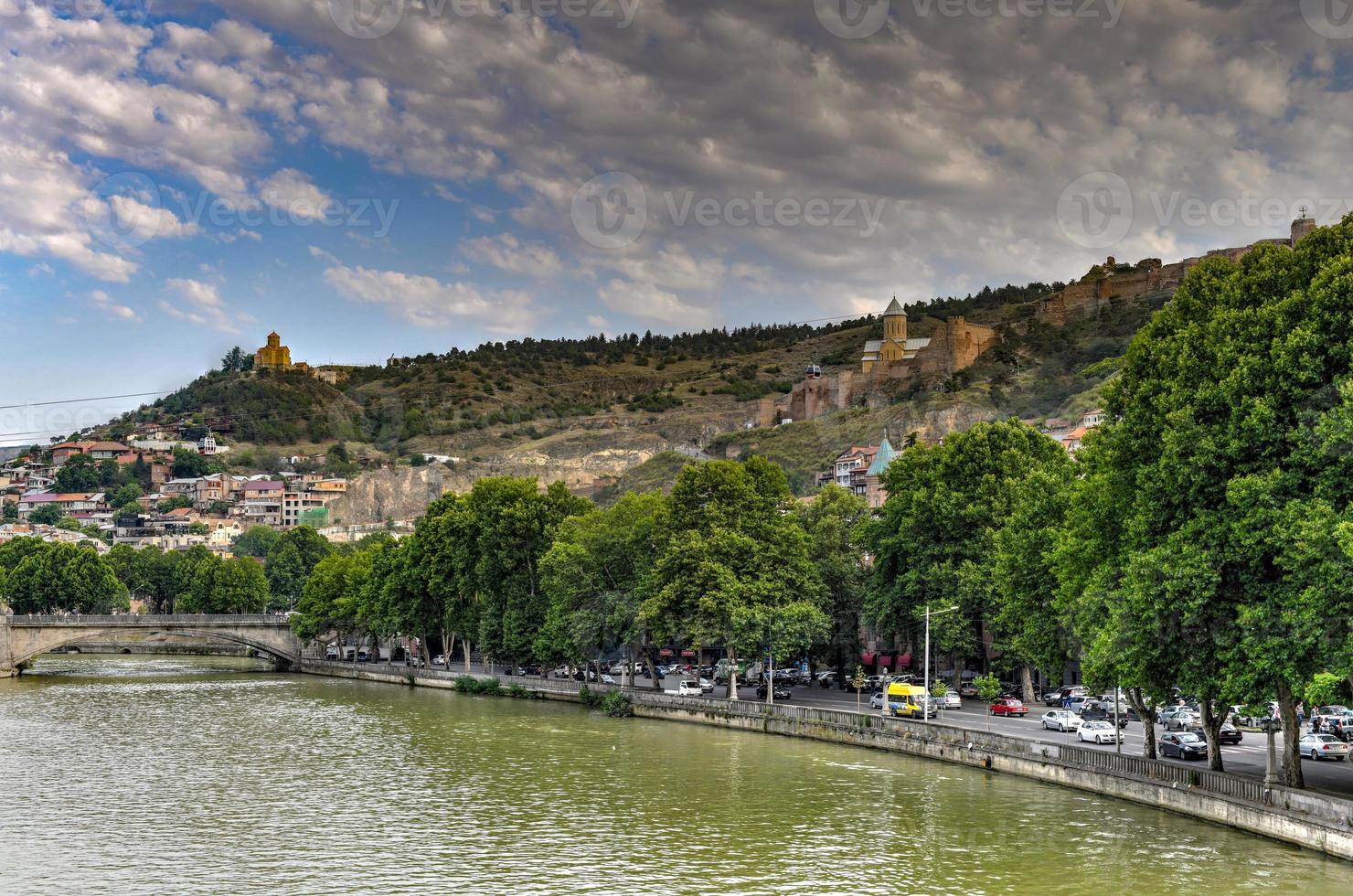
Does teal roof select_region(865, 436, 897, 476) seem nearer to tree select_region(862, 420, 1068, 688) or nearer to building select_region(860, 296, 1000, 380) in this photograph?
building select_region(860, 296, 1000, 380)

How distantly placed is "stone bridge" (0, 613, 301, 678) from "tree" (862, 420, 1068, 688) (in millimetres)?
50253


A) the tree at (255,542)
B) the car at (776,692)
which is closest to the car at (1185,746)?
the car at (776,692)

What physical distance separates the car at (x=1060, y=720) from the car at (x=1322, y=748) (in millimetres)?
7376

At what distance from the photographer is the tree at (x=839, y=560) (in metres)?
63.1

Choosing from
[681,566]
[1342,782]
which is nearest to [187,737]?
[681,566]

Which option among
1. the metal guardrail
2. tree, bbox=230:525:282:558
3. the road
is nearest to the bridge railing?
the metal guardrail

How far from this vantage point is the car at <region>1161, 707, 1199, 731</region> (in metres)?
42.2

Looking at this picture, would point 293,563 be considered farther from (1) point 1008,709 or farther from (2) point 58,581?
(1) point 1008,709

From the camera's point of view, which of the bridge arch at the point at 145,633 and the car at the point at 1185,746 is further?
the bridge arch at the point at 145,633

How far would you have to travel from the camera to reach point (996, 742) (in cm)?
3962

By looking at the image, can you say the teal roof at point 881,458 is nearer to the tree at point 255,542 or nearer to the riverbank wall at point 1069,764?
the riverbank wall at point 1069,764

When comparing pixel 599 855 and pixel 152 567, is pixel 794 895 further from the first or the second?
pixel 152 567

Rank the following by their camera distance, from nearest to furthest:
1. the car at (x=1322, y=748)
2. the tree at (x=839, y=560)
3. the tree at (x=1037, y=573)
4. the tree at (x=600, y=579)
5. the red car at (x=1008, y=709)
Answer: the car at (x=1322, y=748)
the tree at (x=1037, y=573)
the red car at (x=1008, y=709)
the tree at (x=600, y=579)
the tree at (x=839, y=560)

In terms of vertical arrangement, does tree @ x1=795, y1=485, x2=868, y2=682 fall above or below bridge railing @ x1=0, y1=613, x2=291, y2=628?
above
